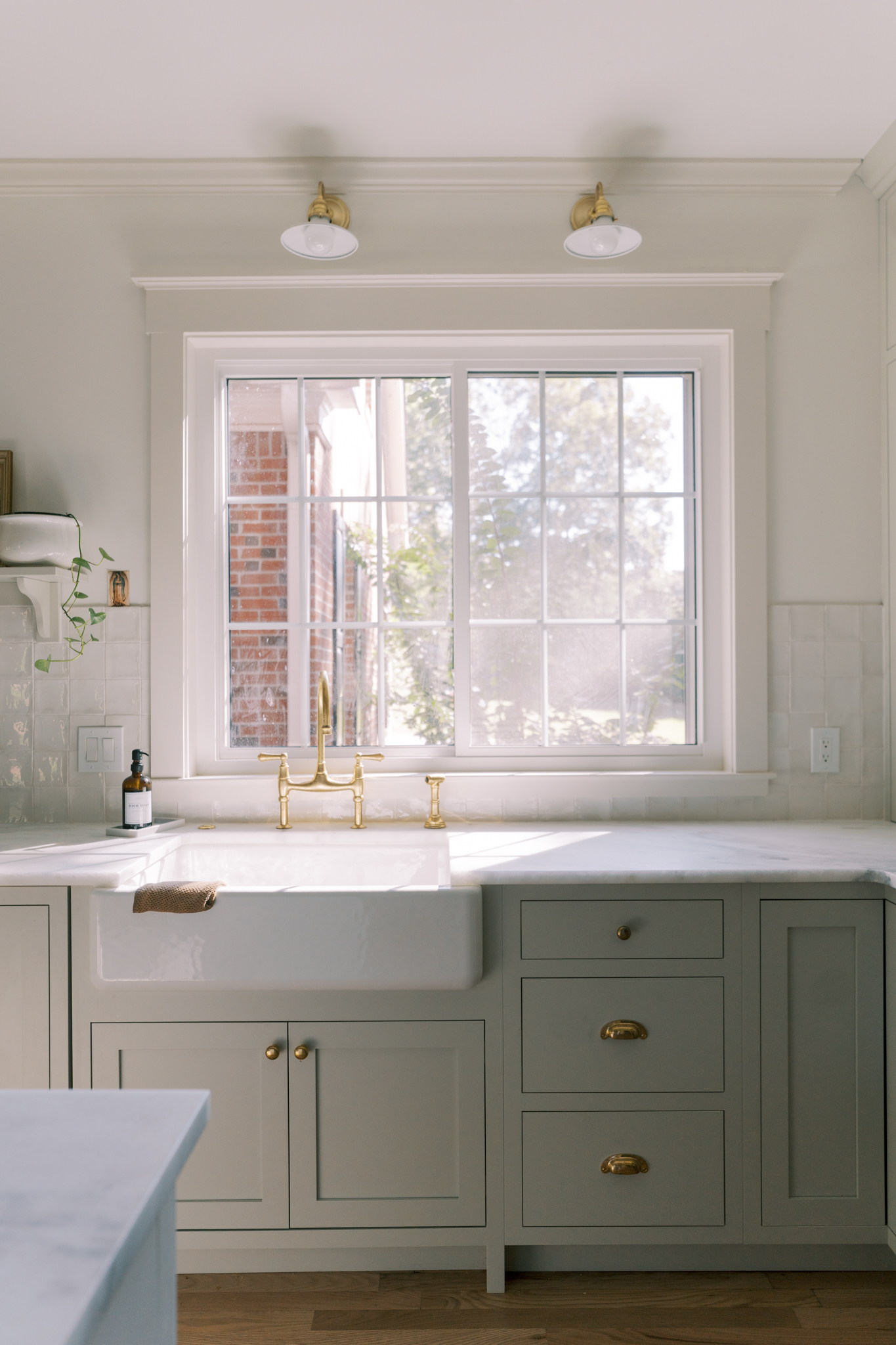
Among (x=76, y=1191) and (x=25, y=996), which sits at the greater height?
(x=76, y=1191)

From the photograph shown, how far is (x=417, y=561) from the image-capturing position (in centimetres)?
242

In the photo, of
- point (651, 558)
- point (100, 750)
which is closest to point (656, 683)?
point (651, 558)

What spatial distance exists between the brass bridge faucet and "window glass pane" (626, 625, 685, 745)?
2.54 ft

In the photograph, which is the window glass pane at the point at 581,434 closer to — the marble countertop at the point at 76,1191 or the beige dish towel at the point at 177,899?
the beige dish towel at the point at 177,899

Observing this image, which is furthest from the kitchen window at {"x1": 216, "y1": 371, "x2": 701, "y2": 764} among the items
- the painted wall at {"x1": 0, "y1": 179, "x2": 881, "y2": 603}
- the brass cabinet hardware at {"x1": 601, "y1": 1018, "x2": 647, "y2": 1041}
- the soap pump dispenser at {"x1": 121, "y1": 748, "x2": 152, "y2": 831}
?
the brass cabinet hardware at {"x1": 601, "y1": 1018, "x2": 647, "y2": 1041}

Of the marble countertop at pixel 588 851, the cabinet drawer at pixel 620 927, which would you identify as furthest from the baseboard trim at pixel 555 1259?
the marble countertop at pixel 588 851

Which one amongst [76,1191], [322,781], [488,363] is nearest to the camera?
[76,1191]

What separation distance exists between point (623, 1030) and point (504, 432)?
64.0 inches

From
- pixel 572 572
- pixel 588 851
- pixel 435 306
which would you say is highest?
pixel 435 306

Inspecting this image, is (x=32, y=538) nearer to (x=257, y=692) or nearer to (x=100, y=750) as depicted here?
(x=100, y=750)

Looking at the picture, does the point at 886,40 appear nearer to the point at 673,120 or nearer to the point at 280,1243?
the point at 673,120

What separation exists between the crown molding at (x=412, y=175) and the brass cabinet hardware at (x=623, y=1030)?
2140 millimetres

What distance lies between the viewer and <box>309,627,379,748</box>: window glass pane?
2400 mm

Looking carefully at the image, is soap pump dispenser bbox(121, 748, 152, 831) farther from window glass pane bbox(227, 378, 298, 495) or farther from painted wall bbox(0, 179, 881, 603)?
window glass pane bbox(227, 378, 298, 495)
